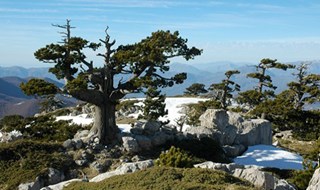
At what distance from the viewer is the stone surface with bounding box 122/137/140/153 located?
979 inches

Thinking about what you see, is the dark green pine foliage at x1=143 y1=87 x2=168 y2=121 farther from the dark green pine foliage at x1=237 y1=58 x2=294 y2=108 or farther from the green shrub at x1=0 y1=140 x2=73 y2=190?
the green shrub at x1=0 y1=140 x2=73 y2=190

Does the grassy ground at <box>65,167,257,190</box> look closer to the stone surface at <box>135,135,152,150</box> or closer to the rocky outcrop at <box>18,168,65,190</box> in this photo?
the rocky outcrop at <box>18,168,65,190</box>

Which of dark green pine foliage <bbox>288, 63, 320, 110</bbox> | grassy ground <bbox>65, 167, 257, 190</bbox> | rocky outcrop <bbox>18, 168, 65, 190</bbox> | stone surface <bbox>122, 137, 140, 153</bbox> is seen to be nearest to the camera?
grassy ground <bbox>65, 167, 257, 190</bbox>

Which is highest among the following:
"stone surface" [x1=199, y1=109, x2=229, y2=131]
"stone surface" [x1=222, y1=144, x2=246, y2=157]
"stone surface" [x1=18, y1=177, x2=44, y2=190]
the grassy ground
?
the grassy ground

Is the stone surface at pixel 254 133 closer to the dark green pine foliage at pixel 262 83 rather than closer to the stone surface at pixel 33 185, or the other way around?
the dark green pine foliage at pixel 262 83

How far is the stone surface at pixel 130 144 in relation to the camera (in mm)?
24875

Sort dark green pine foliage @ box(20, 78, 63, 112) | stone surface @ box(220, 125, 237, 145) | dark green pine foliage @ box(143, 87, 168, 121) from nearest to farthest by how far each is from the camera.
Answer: dark green pine foliage @ box(20, 78, 63, 112) → stone surface @ box(220, 125, 237, 145) → dark green pine foliage @ box(143, 87, 168, 121)

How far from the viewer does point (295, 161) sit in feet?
92.0

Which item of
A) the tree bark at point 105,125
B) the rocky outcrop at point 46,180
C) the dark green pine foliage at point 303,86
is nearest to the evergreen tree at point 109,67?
the tree bark at point 105,125

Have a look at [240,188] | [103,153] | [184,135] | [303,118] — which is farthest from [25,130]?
[303,118]

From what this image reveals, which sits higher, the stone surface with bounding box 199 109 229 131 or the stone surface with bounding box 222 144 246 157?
the stone surface with bounding box 199 109 229 131

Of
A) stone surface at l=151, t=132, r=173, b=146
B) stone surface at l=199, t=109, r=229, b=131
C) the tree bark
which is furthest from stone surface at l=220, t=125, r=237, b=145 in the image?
the tree bark

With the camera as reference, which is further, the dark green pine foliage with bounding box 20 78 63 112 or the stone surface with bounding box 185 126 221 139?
the stone surface with bounding box 185 126 221 139

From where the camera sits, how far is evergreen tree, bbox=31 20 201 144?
25062 millimetres
